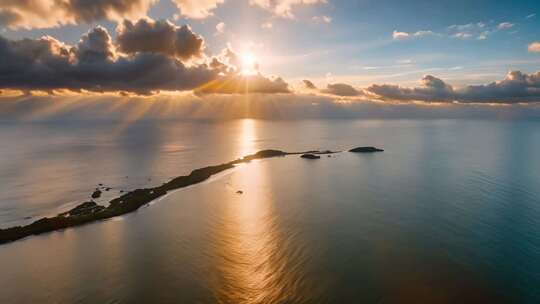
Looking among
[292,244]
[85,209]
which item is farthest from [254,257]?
[85,209]

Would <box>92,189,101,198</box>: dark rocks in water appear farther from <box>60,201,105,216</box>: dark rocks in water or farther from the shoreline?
<box>60,201,105,216</box>: dark rocks in water

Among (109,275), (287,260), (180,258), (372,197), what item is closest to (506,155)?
(372,197)

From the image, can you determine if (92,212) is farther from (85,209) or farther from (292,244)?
(292,244)

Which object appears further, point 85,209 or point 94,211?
point 85,209

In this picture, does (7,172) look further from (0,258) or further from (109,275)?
(109,275)

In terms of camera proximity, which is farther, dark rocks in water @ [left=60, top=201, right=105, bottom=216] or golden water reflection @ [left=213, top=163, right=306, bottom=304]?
dark rocks in water @ [left=60, top=201, right=105, bottom=216]

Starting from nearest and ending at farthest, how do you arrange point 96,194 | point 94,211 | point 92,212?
1. point 92,212
2. point 94,211
3. point 96,194

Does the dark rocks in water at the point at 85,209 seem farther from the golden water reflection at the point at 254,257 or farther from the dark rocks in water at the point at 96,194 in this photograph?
the golden water reflection at the point at 254,257

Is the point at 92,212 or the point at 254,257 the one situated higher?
the point at 92,212

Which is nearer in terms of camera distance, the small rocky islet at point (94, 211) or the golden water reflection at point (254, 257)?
the golden water reflection at point (254, 257)

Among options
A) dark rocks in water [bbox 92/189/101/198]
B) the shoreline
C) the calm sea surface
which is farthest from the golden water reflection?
dark rocks in water [bbox 92/189/101/198]

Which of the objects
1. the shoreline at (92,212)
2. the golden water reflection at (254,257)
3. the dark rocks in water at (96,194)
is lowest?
the golden water reflection at (254,257)

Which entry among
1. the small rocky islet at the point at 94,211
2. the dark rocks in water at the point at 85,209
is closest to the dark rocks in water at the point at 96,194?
the small rocky islet at the point at 94,211
